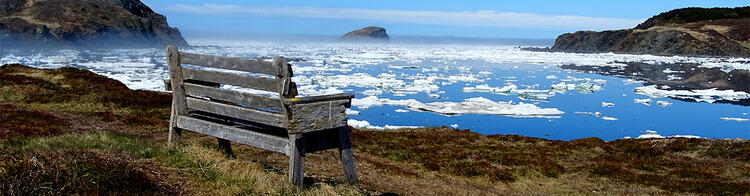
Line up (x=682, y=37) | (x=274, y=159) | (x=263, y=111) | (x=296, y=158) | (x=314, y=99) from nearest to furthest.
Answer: (x=314, y=99) → (x=296, y=158) → (x=263, y=111) → (x=274, y=159) → (x=682, y=37)

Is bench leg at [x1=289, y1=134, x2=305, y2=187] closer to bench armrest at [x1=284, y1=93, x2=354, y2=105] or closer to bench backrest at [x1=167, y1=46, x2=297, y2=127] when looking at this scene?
bench backrest at [x1=167, y1=46, x2=297, y2=127]

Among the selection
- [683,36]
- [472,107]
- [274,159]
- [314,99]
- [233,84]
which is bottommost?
[472,107]

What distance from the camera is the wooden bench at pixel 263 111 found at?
787 centimetres

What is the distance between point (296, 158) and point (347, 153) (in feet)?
3.26

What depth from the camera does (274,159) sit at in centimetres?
1275

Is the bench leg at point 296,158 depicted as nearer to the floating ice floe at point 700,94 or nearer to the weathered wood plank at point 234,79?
the weathered wood plank at point 234,79

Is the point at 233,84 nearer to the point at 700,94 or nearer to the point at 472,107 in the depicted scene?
the point at 472,107

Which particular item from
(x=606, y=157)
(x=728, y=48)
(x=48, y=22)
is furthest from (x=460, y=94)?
(x=48, y=22)

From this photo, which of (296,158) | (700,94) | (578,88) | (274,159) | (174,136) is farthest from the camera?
(578,88)

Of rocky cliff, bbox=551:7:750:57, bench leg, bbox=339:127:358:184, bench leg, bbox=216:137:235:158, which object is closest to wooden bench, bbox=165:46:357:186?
bench leg, bbox=339:127:358:184

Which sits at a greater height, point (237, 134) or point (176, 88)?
point (176, 88)

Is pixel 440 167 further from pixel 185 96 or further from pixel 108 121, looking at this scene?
pixel 108 121

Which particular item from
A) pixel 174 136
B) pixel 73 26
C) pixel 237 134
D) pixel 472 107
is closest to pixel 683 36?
pixel 472 107

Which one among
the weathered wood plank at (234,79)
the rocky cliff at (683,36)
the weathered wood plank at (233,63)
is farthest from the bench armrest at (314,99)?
the rocky cliff at (683,36)
